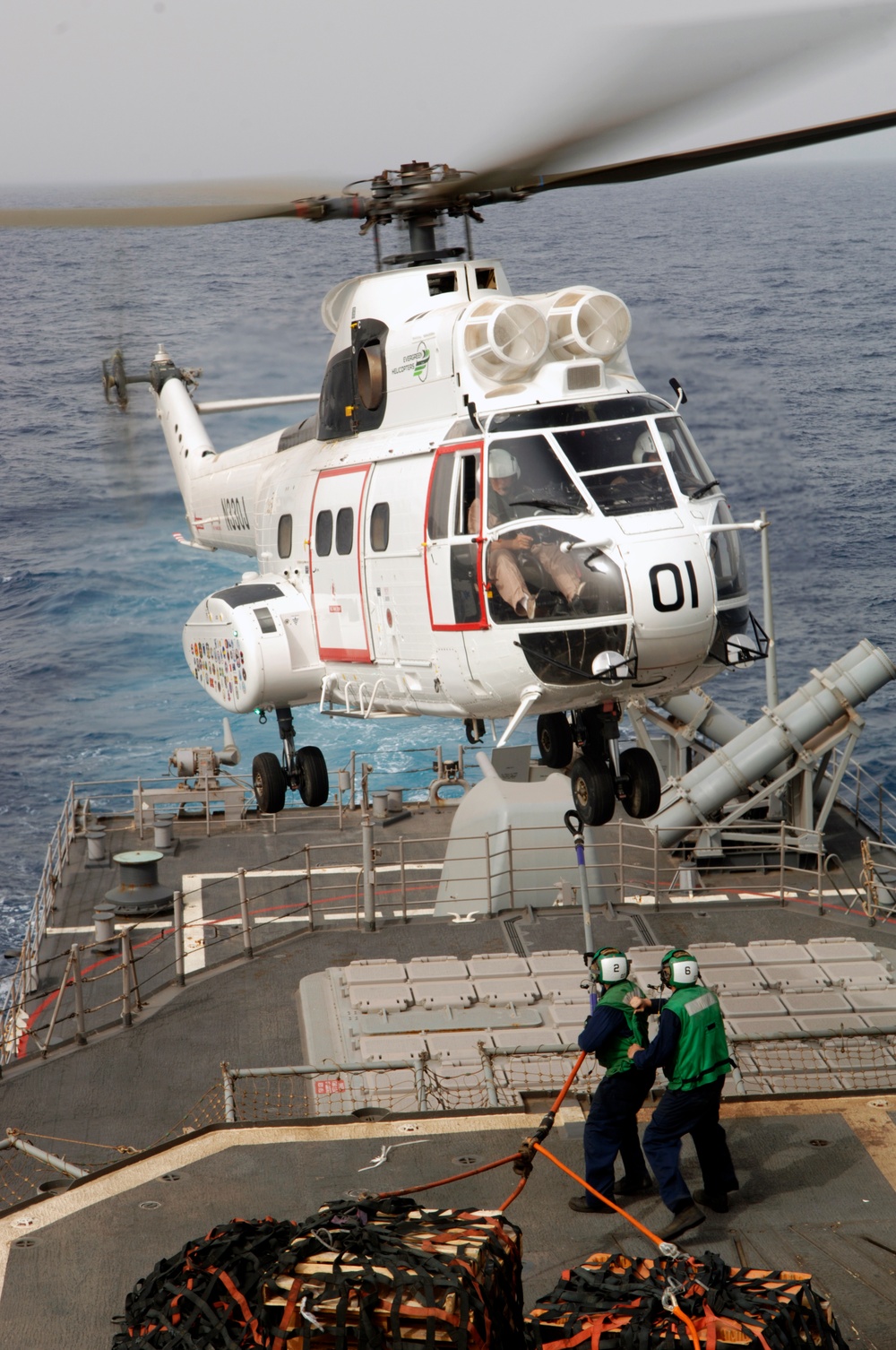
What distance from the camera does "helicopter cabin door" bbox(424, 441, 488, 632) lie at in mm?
12195

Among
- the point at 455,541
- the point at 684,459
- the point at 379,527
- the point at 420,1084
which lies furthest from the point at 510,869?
the point at 684,459

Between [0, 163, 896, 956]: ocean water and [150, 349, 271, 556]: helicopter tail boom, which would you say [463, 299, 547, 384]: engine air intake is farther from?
[0, 163, 896, 956]: ocean water

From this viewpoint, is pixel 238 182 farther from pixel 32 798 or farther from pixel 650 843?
pixel 32 798

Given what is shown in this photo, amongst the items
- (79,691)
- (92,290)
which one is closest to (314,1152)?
(79,691)

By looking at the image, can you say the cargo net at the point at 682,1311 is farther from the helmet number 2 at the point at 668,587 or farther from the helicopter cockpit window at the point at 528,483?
the helicopter cockpit window at the point at 528,483

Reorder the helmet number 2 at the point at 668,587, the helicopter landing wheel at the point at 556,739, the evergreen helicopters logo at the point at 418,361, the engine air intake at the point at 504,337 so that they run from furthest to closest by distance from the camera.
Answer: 1. the helicopter landing wheel at the point at 556,739
2. the evergreen helicopters logo at the point at 418,361
3. the engine air intake at the point at 504,337
4. the helmet number 2 at the point at 668,587

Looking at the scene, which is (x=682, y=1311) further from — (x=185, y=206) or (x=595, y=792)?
(x=185, y=206)

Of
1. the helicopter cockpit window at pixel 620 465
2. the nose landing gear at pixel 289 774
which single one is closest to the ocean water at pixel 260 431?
the nose landing gear at pixel 289 774

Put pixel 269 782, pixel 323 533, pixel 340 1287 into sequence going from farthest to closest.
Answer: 1. pixel 269 782
2. pixel 323 533
3. pixel 340 1287

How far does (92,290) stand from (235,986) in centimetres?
8364

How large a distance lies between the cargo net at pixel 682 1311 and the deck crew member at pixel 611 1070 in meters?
2.77

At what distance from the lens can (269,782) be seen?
16.3 meters

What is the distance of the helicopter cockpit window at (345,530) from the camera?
1420 centimetres

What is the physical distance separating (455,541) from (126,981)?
7.50 metres
